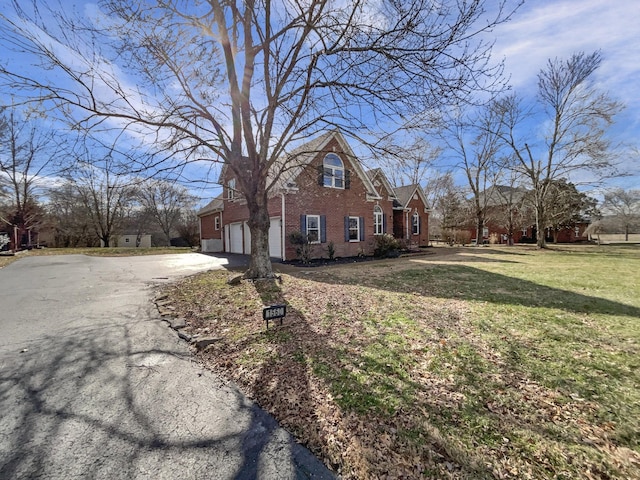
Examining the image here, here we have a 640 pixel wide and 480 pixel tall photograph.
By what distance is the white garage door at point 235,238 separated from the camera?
759 inches

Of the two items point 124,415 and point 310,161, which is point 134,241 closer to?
point 310,161

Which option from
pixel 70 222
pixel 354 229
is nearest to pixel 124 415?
pixel 354 229

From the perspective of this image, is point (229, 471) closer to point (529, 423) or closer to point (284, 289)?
point (529, 423)

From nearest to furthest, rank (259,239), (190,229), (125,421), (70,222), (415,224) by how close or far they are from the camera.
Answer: (125,421) → (259,239) → (415,224) → (190,229) → (70,222)

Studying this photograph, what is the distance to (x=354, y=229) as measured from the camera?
17.2 meters

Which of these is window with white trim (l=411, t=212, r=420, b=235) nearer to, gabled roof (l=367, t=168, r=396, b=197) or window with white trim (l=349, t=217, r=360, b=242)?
gabled roof (l=367, t=168, r=396, b=197)

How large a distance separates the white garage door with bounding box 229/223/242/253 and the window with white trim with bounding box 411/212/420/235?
48.8 feet

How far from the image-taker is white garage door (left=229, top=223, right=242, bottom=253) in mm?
19281

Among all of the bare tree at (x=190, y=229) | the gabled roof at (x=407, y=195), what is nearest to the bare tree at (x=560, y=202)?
the gabled roof at (x=407, y=195)

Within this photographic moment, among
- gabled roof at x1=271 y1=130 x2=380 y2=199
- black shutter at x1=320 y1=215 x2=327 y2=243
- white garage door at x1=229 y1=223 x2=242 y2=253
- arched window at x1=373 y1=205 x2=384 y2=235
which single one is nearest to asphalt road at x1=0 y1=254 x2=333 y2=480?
gabled roof at x1=271 y1=130 x2=380 y2=199

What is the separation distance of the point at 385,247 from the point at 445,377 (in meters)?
14.1

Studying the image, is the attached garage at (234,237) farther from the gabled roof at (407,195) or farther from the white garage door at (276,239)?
the gabled roof at (407,195)

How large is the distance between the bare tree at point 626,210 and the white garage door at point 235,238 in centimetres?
4174

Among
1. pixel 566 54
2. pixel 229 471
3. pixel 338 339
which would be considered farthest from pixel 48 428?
pixel 566 54
